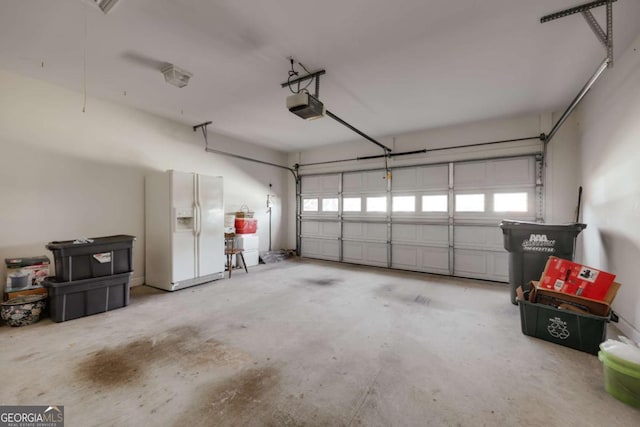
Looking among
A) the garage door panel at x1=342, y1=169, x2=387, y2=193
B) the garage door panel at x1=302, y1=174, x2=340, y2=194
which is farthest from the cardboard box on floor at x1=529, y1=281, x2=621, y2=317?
the garage door panel at x1=302, y1=174, x2=340, y2=194

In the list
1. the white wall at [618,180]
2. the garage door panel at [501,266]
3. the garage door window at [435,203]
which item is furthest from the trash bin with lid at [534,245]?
the garage door window at [435,203]

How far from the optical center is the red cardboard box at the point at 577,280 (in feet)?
7.66

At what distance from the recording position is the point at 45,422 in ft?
5.23

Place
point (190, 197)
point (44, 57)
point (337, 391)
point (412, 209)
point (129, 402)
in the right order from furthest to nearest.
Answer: point (412, 209)
point (190, 197)
point (44, 57)
point (337, 391)
point (129, 402)

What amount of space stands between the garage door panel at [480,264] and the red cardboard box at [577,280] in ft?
7.43

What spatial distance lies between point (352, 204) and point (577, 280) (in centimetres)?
452

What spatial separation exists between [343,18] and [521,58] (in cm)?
212

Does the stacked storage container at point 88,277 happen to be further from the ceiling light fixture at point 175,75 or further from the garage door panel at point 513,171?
the garage door panel at point 513,171

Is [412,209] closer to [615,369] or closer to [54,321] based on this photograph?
[615,369]

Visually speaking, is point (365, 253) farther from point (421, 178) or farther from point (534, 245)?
point (534, 245)

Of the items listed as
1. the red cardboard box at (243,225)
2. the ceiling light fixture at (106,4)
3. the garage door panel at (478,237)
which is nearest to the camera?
the ceiling light fixture at (106,4)

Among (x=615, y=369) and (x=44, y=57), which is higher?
(x=44, y=57)

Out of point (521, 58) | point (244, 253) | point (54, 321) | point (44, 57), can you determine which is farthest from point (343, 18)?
point (244, 253)

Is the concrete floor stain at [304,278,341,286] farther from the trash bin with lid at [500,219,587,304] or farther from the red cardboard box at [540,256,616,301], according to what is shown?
the red cardboard box at [540,256,616,301]
